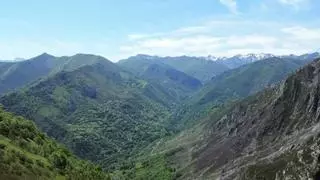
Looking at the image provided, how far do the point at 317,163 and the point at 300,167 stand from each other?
28.4 ft

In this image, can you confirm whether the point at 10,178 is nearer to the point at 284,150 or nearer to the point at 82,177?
the point at 82,177

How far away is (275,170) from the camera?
171500 millimetres

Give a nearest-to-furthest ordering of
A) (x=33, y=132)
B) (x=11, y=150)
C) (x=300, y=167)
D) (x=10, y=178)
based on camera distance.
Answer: (x=10, y=178)
(x=11, y=150)
(x=33, y=132)
(x=300, y=167)

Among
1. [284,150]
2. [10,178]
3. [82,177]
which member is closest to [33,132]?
[82,177]

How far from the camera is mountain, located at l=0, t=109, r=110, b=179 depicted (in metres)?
102

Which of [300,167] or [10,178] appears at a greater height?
[10,178]

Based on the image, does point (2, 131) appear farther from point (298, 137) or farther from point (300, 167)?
point (298, 137)

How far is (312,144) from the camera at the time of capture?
166 m

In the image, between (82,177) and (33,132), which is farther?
(33,132)

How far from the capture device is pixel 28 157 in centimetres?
11375

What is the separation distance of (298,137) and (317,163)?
49037mm

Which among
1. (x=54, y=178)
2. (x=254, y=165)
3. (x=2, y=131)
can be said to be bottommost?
(x=254, y=165)

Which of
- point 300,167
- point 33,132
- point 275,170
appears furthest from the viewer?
point 275,170

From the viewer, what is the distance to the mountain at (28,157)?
102m
